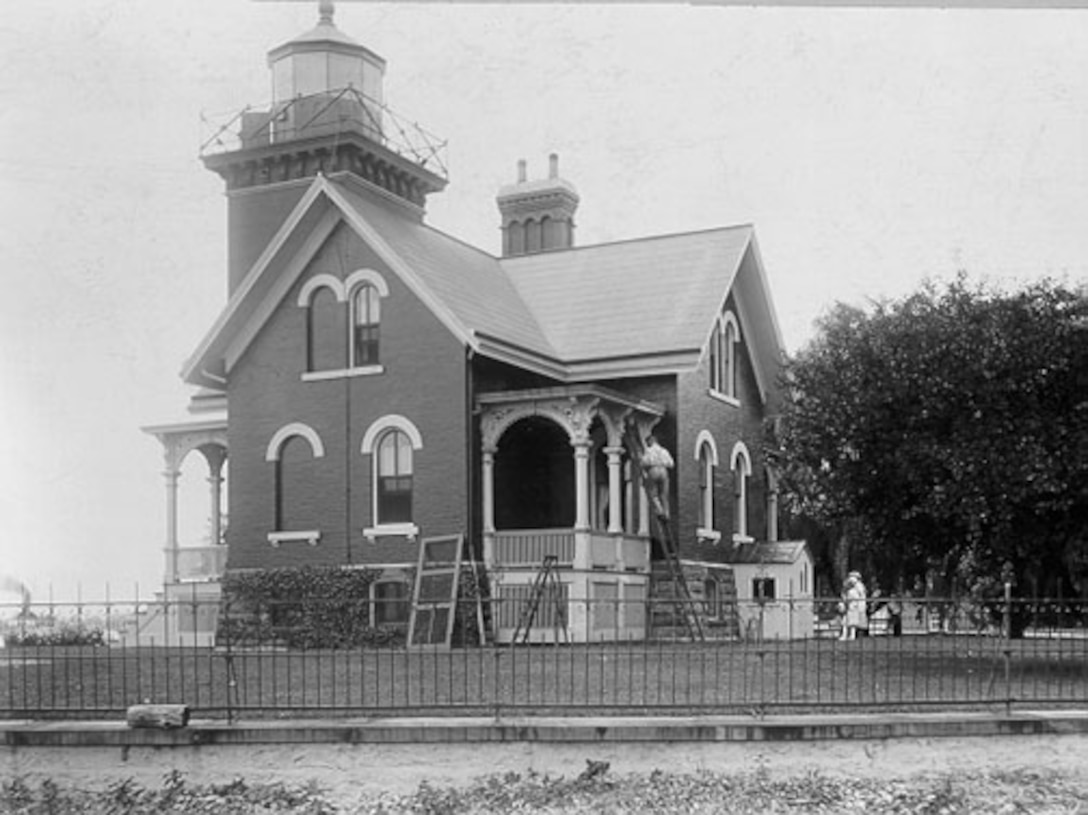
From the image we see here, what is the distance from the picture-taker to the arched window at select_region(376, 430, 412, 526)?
23531 mm

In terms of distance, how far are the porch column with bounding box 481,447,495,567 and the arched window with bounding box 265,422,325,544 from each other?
2.96 metres

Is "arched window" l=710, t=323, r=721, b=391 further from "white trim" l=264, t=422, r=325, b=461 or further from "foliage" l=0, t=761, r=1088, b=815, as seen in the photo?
"foliage" l=0, t=761, r=1088, b=815

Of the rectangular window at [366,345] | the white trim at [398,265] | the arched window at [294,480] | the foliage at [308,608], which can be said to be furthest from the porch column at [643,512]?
the arched window at [294,480]

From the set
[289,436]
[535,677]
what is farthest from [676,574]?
[535,677]

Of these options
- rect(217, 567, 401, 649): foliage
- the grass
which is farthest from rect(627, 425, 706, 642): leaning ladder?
the grass

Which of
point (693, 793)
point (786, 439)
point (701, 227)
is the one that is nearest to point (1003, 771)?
point (693, 793)

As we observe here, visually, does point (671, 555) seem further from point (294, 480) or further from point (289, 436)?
point (289, 436)

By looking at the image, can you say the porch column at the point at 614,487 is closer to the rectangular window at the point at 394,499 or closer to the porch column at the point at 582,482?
the porch column at the point at 582,482

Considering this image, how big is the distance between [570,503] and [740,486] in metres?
4.91

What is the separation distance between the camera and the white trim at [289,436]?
2419cm

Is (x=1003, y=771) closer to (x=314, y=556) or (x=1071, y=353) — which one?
(x=1071, y=353)

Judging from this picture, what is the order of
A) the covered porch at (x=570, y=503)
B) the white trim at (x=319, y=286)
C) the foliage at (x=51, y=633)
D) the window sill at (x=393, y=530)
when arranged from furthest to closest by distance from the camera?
the white trim at (x=319, y=286), the window sill at (x=393, y=530), the covered porch at (x=570, y=503), the foliage at (x=51, y=633)

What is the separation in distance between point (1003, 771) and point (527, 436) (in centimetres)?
1410

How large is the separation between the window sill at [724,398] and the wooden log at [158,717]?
16467mm
